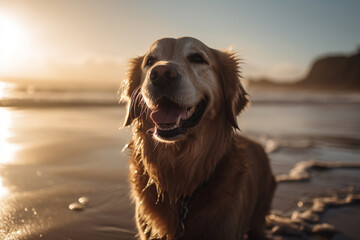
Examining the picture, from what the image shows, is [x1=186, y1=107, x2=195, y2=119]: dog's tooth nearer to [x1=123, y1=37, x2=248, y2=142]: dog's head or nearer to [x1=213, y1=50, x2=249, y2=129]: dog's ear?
[x1=123, y1=37, x2=248, y2=142]: dog's head

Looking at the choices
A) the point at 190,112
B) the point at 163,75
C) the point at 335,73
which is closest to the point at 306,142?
the point at 190,112

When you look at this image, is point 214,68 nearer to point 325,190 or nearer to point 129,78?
point 129,78

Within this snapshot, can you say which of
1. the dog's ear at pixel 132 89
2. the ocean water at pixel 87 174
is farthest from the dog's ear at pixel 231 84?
the dog's ear at pixel 132 89

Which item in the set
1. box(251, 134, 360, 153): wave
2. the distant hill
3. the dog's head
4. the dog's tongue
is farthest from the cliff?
the dog's tongue

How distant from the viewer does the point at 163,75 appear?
85.5 inches

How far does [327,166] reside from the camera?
5.03m

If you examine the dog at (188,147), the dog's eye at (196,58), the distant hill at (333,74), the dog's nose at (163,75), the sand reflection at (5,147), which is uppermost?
the dog's eye at (196,58)

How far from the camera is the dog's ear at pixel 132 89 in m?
2.81

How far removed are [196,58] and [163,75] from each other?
655 mm

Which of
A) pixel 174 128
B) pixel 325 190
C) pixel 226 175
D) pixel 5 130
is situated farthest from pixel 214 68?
pixel 5 130

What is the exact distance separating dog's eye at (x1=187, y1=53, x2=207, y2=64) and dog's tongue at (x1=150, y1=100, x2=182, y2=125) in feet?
1.72

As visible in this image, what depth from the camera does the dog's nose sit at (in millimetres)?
2145

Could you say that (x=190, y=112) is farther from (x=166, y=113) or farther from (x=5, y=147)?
(x=5, y=147)

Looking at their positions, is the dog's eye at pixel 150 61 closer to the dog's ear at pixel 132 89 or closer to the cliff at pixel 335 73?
the dog's ear at pixel 132 89
